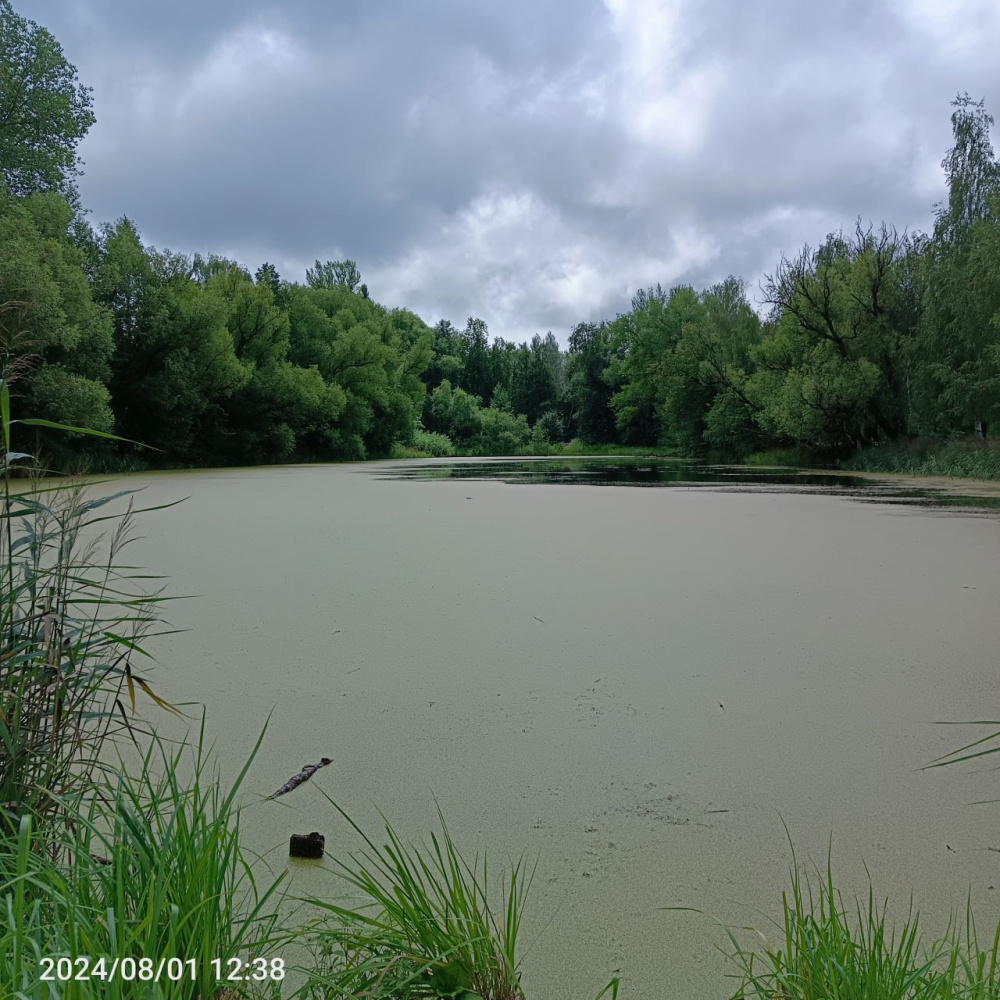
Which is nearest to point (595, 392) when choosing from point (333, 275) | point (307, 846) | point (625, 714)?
point (333, 275)

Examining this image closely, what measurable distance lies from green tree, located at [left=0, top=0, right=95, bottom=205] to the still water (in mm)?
9737

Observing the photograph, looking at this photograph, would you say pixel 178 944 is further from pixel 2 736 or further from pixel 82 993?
pixel 2 736

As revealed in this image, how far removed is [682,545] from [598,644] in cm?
168

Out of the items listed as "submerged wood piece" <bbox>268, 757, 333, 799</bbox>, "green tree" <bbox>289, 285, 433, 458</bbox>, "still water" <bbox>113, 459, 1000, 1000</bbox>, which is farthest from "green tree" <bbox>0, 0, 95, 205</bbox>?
"submerged wood piece" <bbox>268, 757, 333, 799</bbox>

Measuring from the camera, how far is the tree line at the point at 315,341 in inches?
340

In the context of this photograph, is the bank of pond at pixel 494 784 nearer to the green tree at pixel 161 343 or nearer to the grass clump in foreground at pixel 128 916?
the grass clump in foreground at pixel 128 916

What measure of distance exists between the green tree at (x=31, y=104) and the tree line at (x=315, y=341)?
0.08ft

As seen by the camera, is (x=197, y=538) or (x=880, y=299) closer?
(x=197, y=538)

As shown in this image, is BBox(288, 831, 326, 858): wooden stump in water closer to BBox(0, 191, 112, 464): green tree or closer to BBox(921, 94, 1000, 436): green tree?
BBox(0, 191, 112, 464): green tree

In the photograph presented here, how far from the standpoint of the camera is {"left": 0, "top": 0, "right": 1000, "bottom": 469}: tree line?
864 cm

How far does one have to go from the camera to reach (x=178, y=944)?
617 millimetres

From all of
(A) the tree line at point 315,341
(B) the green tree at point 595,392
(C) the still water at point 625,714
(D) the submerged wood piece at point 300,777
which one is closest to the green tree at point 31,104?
(A) the tree line at point 315,341

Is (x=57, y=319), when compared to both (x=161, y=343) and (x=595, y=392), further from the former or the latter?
(x=595, y=392)

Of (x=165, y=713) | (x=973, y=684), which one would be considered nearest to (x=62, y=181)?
(x=165, y=713)
